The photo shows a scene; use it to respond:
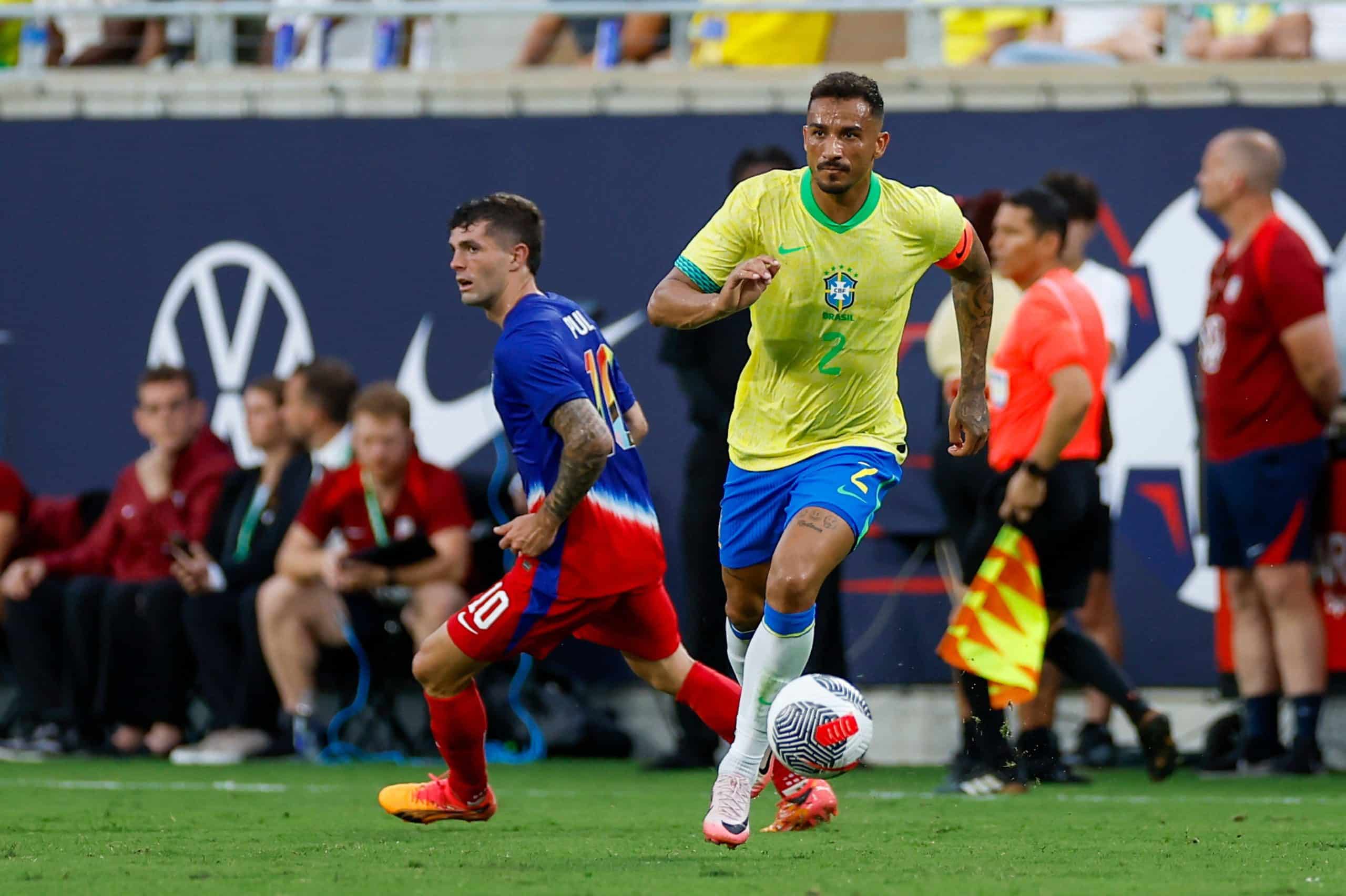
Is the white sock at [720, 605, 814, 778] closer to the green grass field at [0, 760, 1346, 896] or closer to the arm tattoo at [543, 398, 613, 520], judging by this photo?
the green grass field at [0, 760, 1346, 896]

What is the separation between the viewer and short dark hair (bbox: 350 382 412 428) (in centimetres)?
1016

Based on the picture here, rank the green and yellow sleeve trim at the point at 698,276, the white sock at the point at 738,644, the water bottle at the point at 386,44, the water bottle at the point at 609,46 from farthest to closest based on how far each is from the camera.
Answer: the water bottle at the point at 386,44 < the water bottle at the point at 609,46 < the white sock at the point at 738,644 < the green and yellow sleeve trim at the point at 698,276

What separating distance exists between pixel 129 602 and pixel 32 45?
12.3ft

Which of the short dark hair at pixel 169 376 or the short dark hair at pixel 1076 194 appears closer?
the short dark hair at pixel 1076 194

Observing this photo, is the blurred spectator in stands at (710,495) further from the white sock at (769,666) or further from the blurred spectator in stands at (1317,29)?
the blurred spectator in stands at (1317,29)

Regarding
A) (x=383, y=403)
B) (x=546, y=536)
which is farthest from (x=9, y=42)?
(x=546, y=536)

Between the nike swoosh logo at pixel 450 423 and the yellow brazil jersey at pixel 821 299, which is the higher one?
the yellow brazil jersey at pixel 821 299

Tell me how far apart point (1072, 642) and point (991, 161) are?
127 inches

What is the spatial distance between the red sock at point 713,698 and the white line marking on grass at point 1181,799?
173cm

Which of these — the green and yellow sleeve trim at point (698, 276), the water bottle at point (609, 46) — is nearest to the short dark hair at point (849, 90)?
the green and yellow sleeve trim at point (698, 276)

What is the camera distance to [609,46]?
38.8 feet

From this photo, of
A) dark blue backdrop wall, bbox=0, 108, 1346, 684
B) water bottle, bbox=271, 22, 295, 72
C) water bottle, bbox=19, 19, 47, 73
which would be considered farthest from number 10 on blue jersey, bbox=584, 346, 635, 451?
water bottle, bbox=19, 19, 47, 73

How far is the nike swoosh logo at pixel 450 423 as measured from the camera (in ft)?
37.1

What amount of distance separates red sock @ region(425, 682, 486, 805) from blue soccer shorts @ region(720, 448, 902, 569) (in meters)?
0.96
